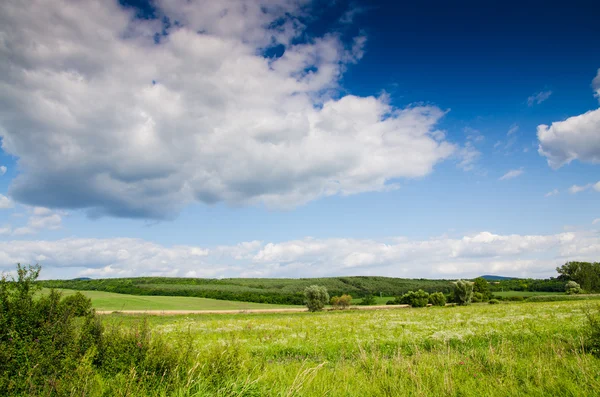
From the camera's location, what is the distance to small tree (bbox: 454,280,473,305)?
8375 centimetres

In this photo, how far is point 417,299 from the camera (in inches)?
3356

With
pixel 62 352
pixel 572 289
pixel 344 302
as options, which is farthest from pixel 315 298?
pixel 572 289

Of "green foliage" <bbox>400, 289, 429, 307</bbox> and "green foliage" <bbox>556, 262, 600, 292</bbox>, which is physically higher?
"green foliage" <bbox>556, 262, 600, 292</bbox>

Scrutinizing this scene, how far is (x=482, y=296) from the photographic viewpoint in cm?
9412

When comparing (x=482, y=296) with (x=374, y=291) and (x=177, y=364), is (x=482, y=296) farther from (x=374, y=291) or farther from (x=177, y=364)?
(x=177, y=364)

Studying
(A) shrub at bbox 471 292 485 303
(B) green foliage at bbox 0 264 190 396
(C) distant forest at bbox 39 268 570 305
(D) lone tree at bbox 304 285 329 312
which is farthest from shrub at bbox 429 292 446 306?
(B) green foliage at bbox 0 264 190 396

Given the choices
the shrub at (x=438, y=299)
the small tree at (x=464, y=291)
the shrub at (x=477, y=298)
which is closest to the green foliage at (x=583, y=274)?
the shrub at (x=477, y=298)

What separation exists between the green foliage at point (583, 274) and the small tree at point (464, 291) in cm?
5673

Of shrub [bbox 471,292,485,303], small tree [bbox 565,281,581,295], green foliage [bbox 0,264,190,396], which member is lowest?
shrub [bbox 471,292,485,303]

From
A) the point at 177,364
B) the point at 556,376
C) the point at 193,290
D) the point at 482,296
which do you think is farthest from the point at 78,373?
the point at 193,290

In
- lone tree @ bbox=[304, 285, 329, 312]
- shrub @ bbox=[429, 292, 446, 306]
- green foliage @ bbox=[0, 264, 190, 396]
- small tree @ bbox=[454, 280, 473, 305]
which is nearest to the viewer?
green foliage @ bbox=[0, 264, 190, 396]

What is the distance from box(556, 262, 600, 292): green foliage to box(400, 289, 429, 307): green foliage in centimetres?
6497

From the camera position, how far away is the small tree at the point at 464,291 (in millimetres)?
83750

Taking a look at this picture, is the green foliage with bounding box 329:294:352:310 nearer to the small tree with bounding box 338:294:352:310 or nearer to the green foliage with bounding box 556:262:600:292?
the small tree with bounding box 338:294:352:310
